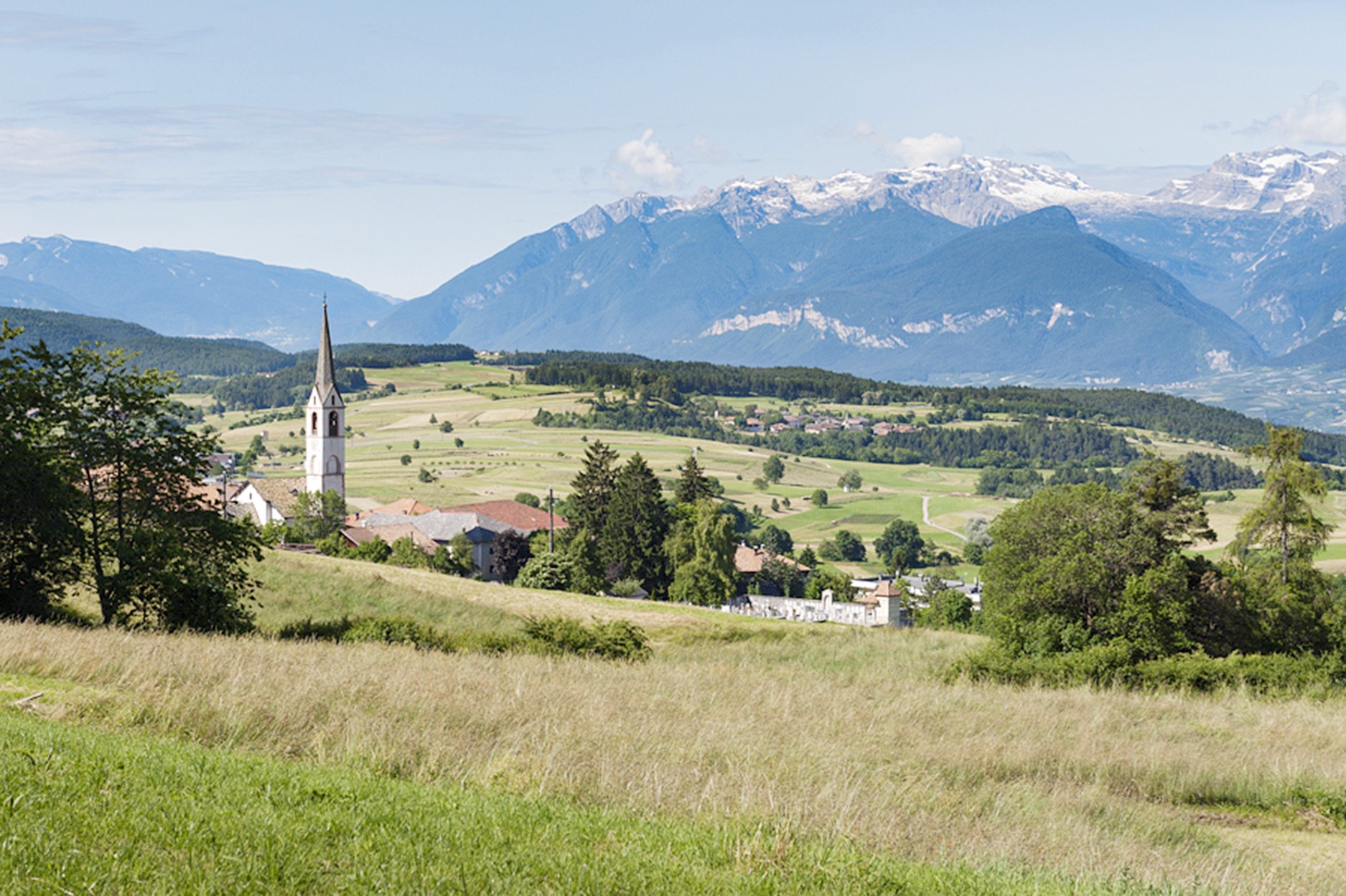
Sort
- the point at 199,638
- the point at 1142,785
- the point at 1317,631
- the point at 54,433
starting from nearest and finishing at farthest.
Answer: the point at 1142,785 < the point at 199,638 < the point at 54,433 < the point at 1317,631

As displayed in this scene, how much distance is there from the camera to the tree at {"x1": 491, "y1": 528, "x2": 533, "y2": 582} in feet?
277

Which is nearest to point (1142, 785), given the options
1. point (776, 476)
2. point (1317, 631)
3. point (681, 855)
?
point (681, 855)

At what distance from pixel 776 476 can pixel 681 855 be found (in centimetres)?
17399

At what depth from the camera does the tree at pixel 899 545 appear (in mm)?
128000

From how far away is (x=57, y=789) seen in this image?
22.9ft

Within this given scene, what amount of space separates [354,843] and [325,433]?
112 metres

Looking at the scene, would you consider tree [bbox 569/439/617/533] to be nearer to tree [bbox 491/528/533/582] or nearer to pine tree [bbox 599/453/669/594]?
pine tree [bbox 599/453/669/594]

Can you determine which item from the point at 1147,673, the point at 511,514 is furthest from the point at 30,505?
the point at 511,514

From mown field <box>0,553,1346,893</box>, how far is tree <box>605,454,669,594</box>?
64403mm

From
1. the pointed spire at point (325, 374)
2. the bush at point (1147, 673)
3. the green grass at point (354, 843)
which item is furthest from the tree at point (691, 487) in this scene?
the green grass at point (354, 843)

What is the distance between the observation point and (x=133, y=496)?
24219 mm

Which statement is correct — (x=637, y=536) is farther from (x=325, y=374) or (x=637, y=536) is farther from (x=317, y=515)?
(x=325, y=374)

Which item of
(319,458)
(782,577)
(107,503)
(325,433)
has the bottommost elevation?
(782,577)

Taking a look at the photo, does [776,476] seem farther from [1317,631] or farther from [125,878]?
[125,878]
